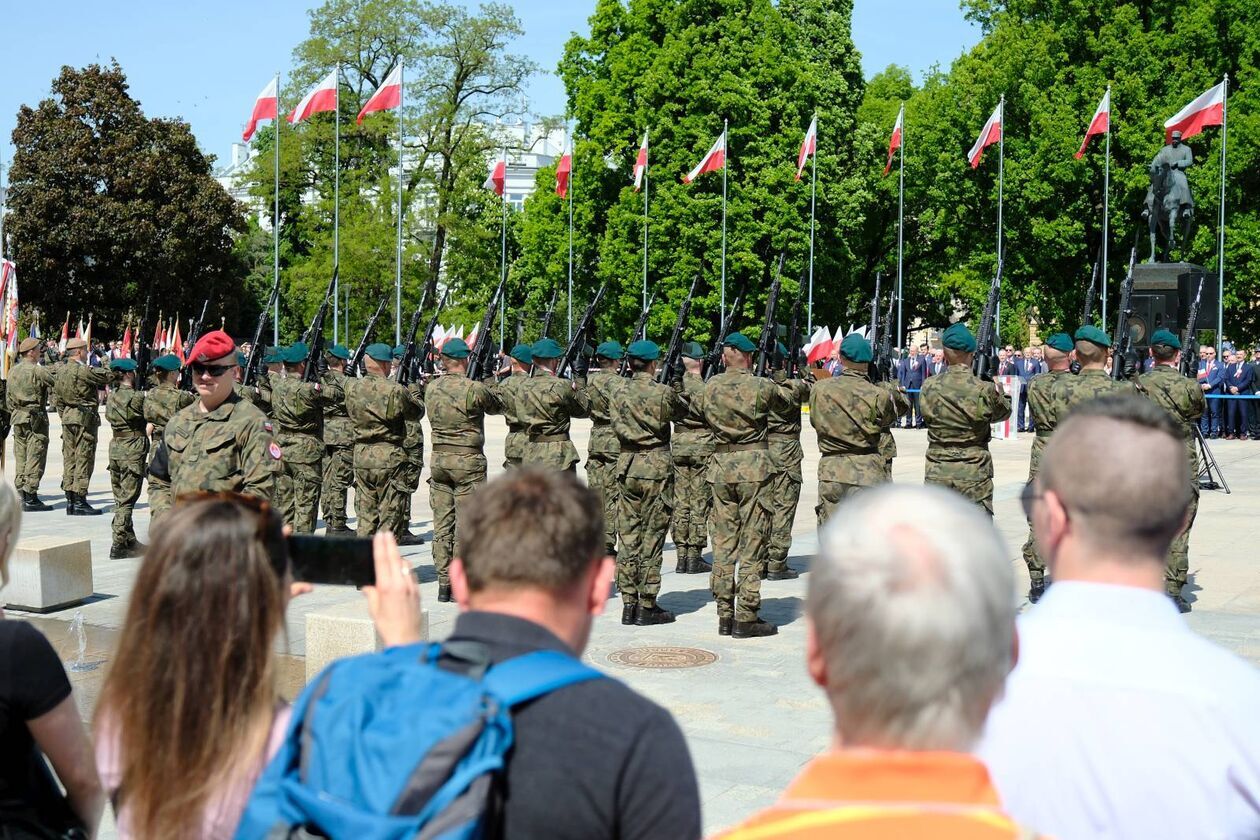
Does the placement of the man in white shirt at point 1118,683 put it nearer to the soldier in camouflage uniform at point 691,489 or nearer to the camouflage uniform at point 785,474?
the camouflage uniform at point 785,474

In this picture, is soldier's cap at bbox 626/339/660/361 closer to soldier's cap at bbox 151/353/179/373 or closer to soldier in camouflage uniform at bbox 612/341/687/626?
soldier in camouflage uniform at bbox 612/341/687/626

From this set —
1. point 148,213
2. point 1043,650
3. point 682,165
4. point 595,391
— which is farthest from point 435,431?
point 148,213

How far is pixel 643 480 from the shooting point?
34.0ft

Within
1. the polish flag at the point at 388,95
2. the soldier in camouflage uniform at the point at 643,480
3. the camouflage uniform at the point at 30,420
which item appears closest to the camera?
the soldier in camouflage uniform at the point at 643,480

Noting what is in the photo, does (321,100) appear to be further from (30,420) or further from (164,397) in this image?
(164,397)

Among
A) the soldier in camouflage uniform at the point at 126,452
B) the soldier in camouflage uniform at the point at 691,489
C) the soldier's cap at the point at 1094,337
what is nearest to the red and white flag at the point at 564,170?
the soldier in camouflage uniform at the point at 126,452

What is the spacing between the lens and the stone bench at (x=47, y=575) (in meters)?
10.4

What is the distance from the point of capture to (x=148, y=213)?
165ft

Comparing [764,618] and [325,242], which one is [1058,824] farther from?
[325,242]

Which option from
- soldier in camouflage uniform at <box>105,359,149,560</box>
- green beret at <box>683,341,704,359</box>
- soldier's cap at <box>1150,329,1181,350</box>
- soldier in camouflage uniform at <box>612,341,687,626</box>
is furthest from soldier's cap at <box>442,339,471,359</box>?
soldier's cap at <box>1150,329,1181,350</box>

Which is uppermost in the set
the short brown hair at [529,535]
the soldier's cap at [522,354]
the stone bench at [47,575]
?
the soldier's cap at [522,354]

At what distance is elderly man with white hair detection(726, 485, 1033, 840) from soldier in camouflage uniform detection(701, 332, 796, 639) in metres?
7.48

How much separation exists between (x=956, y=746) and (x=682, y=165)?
40008mm

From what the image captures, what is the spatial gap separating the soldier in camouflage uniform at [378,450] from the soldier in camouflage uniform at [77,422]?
5507mm
